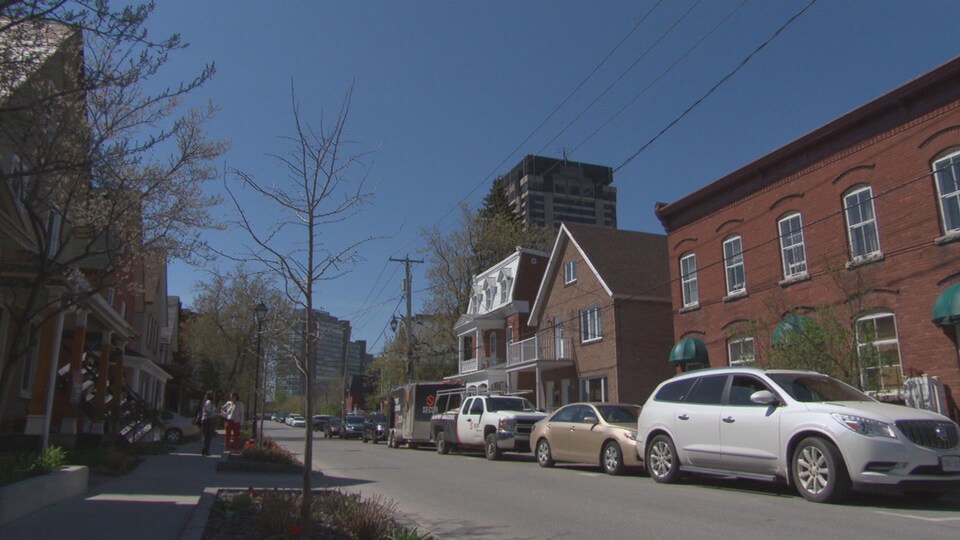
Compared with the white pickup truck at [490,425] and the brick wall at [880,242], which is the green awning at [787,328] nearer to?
the brick wall at [880,242]

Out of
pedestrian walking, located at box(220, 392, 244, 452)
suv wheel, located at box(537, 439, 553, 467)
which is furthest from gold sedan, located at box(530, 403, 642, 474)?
pedestrian walking, located at box(220, 392, 244, 452)

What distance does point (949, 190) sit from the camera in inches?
586

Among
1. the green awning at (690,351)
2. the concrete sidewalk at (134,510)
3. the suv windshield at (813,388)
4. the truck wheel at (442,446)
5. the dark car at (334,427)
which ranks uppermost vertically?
the green awning at (690,351)

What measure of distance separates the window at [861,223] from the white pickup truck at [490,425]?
29.5 feet

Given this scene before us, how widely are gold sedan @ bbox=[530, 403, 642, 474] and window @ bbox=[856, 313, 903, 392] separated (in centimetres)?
451

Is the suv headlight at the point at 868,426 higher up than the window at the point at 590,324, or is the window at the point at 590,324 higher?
the window at the point at 590,324

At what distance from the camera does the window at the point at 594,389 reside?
2779 cm

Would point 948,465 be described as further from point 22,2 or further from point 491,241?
point 491,241

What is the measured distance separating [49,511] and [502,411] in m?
14.2

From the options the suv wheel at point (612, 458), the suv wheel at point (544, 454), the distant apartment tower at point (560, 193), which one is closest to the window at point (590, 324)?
the suv wheel at point (544, 454)

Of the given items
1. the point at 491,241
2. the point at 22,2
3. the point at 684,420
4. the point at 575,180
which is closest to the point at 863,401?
the point at 684,420

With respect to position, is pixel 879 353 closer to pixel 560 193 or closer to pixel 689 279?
pixel 689 279

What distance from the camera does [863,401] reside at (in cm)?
1009

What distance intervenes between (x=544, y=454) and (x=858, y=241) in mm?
8921
